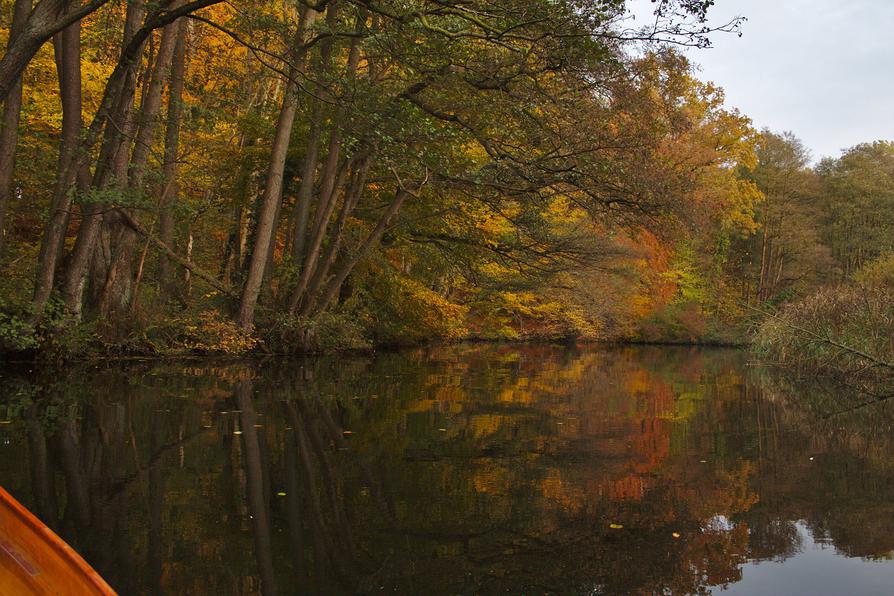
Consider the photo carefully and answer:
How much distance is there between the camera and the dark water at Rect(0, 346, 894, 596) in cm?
356

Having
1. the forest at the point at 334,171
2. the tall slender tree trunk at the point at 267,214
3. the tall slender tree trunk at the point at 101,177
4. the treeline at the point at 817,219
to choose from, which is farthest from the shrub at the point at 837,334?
the treeline at the point at 817,219

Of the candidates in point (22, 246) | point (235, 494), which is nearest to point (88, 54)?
point (22, 246)

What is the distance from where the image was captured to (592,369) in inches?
679

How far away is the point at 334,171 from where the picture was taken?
15.2 metres

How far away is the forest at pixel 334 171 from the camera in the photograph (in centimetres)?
933

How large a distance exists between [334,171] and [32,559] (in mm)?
13232

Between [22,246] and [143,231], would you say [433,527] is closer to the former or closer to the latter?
[143,231]

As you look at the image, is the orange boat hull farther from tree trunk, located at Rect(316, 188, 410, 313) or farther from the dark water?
tree trunk, located at Rect(316, 188, 410, 313)

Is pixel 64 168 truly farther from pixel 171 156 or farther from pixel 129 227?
pixel 171 156

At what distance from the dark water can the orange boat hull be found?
→ 25.8 inches

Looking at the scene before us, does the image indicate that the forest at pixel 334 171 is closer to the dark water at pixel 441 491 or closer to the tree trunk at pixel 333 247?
the tree trunk at pixel 333 247

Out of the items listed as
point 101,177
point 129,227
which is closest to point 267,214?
point 129,227

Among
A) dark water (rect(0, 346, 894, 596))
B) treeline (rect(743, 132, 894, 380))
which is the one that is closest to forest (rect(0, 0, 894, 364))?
dark water (rect(0, 346, 894, 596))

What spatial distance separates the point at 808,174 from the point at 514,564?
3756 centimetres
